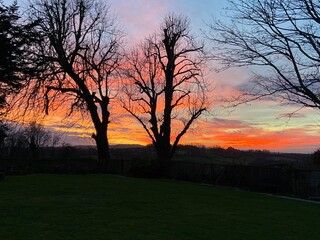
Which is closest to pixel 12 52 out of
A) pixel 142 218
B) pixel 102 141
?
pixel 102 141

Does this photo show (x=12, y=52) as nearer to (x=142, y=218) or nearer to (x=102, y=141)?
(x=102, y=141)

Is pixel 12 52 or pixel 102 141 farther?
pixel 102 141

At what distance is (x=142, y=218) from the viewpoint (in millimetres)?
11688

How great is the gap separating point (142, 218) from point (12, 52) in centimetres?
2445

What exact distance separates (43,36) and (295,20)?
73.4 ft

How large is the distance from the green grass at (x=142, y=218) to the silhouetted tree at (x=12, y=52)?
16.7 m

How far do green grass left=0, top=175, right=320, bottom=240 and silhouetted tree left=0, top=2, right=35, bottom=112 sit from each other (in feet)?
54.9

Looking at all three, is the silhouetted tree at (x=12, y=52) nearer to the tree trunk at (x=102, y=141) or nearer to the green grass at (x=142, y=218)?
the tree trunk at (x=102, y=141)

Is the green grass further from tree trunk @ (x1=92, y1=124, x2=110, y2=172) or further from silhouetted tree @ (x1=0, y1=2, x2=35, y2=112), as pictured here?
tree trunk @ (x1=92, y1=124, x2=110, y2=172)

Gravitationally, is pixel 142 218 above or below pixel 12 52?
below

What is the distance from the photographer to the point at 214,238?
948cm

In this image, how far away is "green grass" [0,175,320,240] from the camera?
9562 millimetres

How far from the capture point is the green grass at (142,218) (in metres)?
9.56

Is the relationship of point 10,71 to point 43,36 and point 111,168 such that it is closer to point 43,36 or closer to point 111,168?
point 43,36
